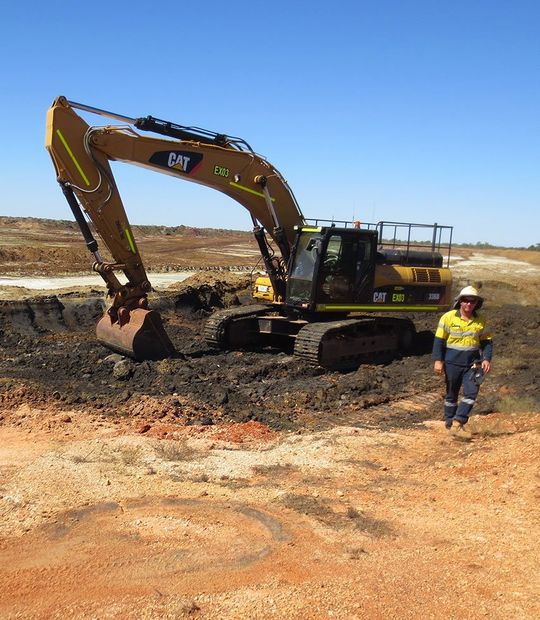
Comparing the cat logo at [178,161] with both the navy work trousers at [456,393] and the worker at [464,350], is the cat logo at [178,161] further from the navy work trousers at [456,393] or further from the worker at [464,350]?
the navy work trousers at [456,393]

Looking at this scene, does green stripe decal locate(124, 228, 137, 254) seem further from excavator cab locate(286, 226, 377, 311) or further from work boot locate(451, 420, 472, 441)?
work boot locate(451, 420, 472, 441)

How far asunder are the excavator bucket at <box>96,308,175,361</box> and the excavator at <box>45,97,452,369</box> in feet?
0.05

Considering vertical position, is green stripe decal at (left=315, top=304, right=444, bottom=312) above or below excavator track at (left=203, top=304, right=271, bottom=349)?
above

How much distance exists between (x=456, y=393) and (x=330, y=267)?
4404 millimetres

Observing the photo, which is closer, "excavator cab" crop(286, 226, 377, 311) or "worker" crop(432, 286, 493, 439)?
"worker" crop(432, 286, 493, 439)

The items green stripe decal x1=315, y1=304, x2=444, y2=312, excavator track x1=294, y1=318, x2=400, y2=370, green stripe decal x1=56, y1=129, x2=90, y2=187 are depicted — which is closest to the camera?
green stripe decal x1=56, y1=129, x2=90, y2=187

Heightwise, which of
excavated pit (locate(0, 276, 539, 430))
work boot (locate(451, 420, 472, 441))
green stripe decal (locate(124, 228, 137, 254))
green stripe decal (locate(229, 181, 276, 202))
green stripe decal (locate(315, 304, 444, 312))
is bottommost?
excavated pit (locate(0, 276, 539, 430))

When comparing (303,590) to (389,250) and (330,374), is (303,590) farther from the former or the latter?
(389,250)

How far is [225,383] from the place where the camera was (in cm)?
1000

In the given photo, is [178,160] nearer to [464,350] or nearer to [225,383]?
[225,383]

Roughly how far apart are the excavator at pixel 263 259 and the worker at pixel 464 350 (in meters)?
3.45

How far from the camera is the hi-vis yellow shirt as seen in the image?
7.36 m

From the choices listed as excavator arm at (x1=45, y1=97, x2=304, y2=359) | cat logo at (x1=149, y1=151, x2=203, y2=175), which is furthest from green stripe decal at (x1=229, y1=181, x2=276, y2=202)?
cat logo at (x1=149, y1=151, x2=203, y2=175)

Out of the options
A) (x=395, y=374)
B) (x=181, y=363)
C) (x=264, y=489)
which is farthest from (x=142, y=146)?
(x=264, y=489)
